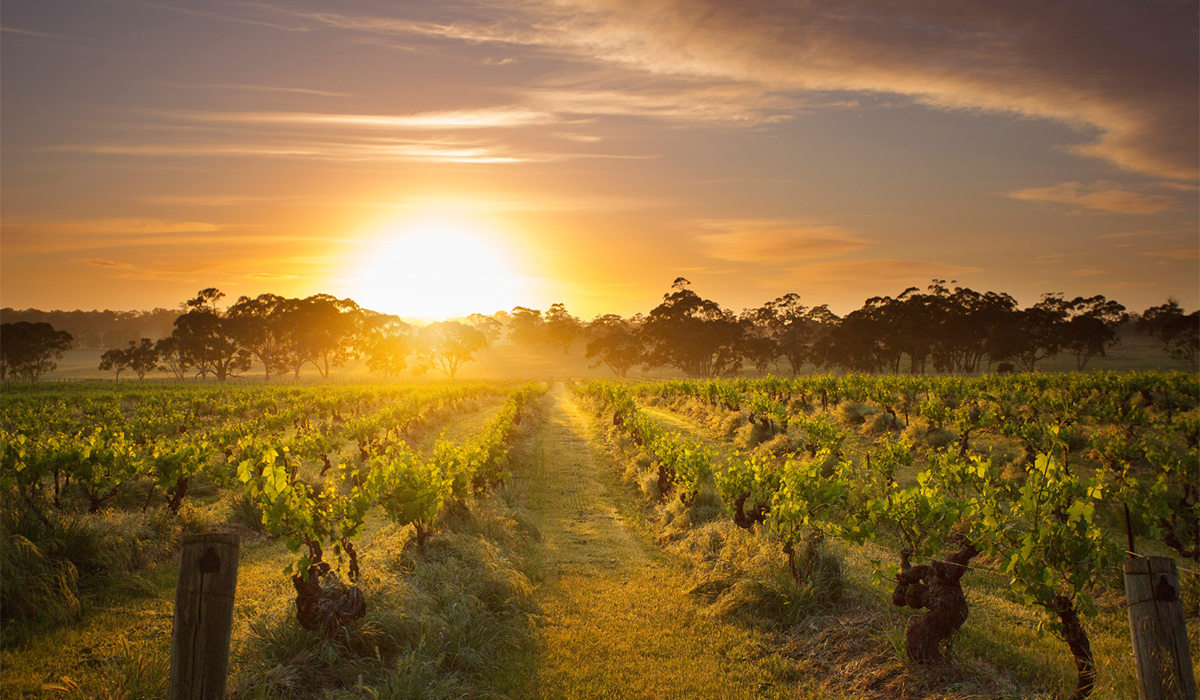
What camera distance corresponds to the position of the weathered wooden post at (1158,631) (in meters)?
3.56

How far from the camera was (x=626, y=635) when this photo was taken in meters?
6.52

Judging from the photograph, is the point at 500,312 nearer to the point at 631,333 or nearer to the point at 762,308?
the point at 631,333

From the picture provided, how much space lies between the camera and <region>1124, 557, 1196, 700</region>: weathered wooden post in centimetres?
356

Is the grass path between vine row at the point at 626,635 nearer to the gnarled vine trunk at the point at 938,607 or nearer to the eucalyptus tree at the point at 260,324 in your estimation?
the gnarled vine trunk at the point at 938,607

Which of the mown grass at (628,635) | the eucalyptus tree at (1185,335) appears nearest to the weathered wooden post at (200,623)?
the mown grass at (628,635)

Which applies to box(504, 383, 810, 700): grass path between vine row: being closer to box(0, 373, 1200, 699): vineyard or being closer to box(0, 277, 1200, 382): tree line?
box(0, 373, 1200, 699): vineyard

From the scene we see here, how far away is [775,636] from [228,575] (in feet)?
18.2

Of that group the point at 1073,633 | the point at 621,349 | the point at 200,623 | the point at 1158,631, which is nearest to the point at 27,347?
the point at 621,349

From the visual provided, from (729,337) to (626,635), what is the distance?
6377 cm

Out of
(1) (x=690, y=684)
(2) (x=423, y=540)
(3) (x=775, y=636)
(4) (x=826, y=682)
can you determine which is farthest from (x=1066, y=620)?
(2) (x=423, y=540)

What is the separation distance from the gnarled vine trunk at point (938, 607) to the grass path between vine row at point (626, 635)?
3.97 feet

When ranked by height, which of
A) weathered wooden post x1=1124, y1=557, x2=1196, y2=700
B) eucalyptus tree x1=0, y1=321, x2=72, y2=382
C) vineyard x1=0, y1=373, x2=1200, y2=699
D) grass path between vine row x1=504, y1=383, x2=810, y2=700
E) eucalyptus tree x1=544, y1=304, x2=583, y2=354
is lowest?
grass path between vine row x1=504, y1=383, x2=810, y2=700

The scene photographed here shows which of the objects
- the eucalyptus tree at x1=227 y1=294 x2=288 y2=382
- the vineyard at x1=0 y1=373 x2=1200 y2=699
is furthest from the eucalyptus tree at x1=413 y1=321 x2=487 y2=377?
the vineyard at x1=0 y1=373 x2=1200 y2=699

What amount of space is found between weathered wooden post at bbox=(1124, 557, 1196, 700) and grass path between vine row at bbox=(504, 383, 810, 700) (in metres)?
2.65
